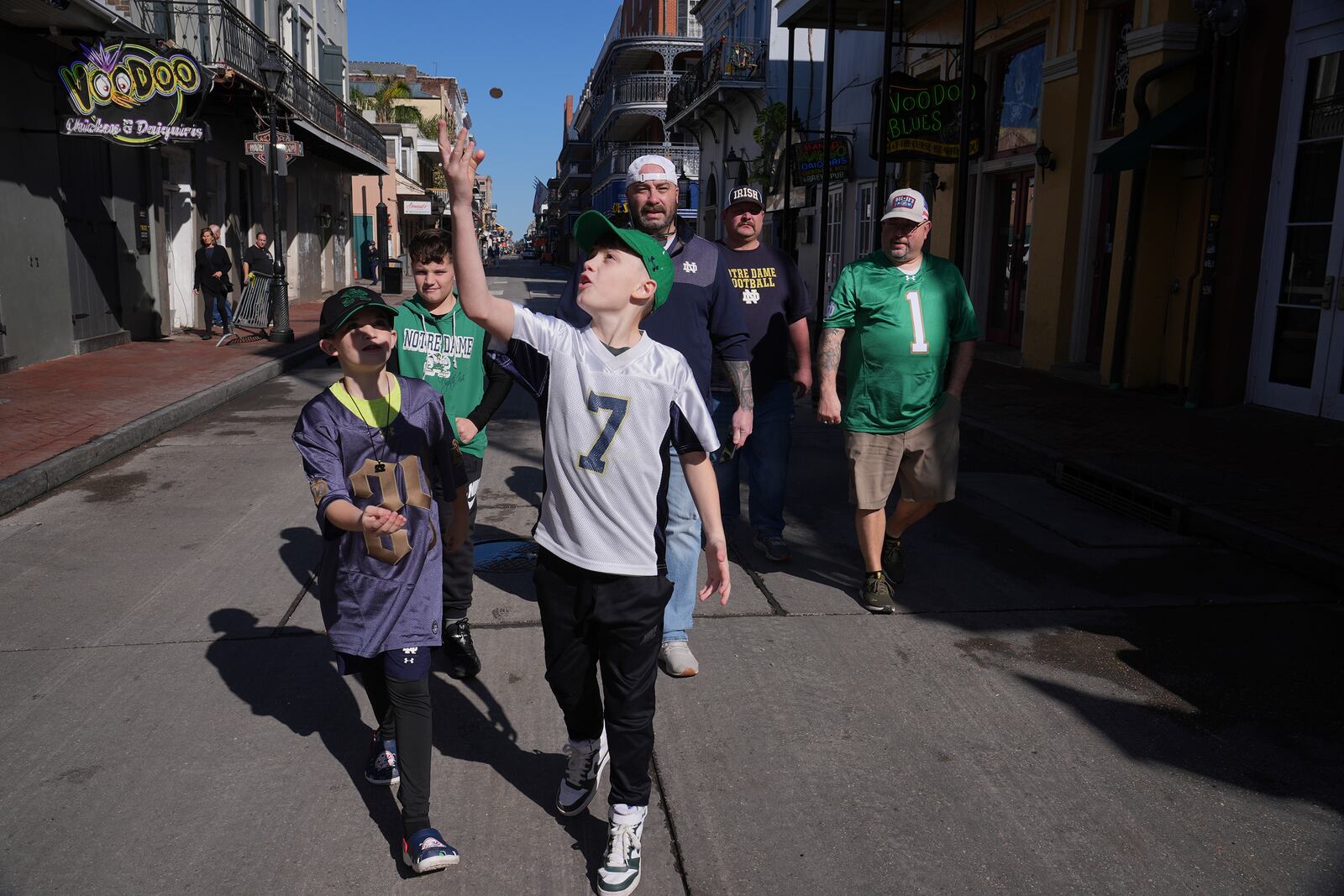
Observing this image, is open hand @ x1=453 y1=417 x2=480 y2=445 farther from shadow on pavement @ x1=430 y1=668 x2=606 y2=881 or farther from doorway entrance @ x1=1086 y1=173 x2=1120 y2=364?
doorway entrance @ x1=1086 y1=173 x2=1120 y2=364

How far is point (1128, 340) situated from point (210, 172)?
17042 mm

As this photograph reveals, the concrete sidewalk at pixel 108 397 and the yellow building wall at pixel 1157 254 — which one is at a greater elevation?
the yellow building wall at pixel 1157 254

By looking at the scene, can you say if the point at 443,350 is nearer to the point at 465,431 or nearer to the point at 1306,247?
the point at 465,431

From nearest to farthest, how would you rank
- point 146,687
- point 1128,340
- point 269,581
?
1. point 146,687
2. point 269,581
3. point 1128,340

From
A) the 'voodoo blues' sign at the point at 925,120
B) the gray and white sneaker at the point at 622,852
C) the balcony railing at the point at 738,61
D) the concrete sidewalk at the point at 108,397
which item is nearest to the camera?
the gray and white sneaker at the point at 622,852

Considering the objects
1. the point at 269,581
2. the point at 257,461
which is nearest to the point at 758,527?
the point at 269,581

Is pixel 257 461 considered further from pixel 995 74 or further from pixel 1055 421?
pixel 995 74

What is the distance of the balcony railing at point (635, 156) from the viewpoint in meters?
42.4

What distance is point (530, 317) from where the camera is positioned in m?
2.74

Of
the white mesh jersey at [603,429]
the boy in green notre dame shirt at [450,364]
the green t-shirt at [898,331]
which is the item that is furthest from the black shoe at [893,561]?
the white mesh jersey at [603,429]

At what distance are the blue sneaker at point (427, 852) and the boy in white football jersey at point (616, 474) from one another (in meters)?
0.41

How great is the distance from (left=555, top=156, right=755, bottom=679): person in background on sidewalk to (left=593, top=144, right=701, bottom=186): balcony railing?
30264 millimetres

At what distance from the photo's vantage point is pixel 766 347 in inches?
215

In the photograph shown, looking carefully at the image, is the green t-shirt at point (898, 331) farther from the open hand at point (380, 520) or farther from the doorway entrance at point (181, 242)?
the doorway entrance at point (181, 242)
